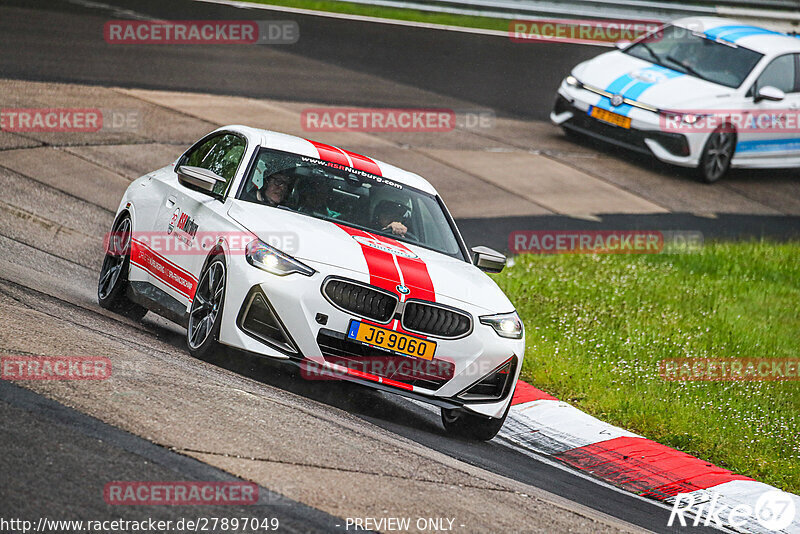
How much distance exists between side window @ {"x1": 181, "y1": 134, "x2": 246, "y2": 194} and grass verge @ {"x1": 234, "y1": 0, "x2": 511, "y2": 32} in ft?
49.0

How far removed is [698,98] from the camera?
17.1 meters

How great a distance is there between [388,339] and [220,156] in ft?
7.86

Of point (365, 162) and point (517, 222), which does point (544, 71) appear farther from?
point (365, 162)

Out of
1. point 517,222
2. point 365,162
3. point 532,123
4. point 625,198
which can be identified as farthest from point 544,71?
point 365,162

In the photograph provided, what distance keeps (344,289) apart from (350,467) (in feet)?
4.60

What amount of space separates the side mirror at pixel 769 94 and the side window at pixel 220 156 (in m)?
10.9

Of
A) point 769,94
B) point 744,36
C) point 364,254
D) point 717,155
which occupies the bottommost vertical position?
point 717,155

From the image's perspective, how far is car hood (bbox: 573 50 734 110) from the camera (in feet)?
55.7

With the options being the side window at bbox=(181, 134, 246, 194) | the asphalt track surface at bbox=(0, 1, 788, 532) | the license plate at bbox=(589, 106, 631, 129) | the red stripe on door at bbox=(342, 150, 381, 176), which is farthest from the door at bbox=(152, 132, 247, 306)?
the license plate at bbox=(589, 106, 631, 129)

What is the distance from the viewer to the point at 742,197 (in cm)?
1756
